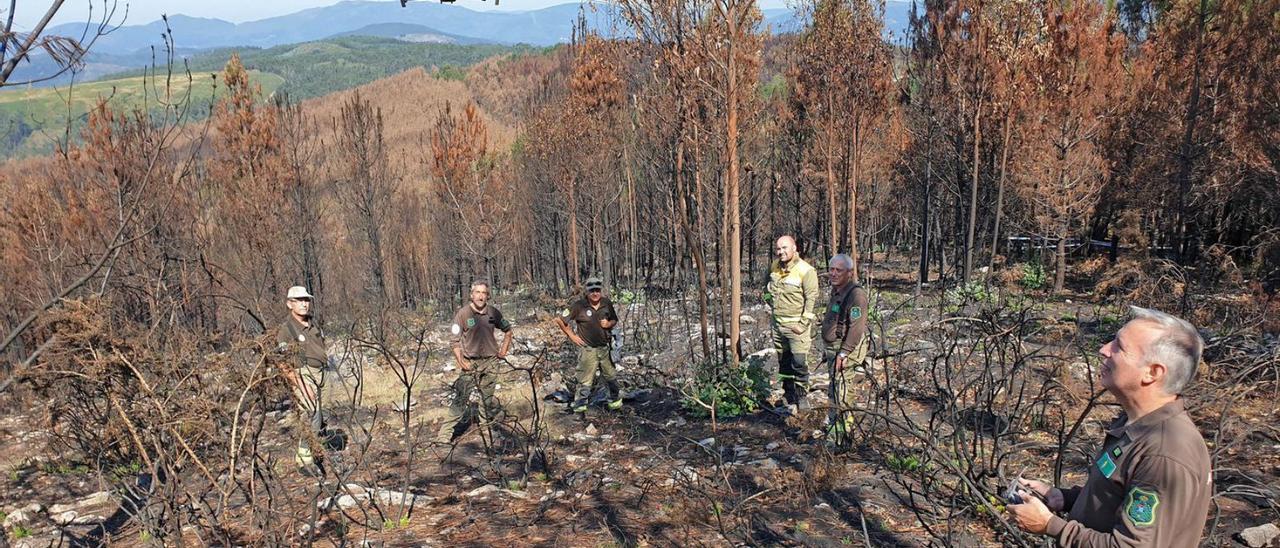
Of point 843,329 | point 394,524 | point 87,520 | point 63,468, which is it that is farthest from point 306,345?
point 63,468

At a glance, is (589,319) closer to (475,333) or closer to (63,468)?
(475,333)

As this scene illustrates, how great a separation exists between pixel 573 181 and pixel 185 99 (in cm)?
1964

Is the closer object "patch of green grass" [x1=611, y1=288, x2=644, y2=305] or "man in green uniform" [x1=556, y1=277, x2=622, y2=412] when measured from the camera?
"man in green uniform" [x1=556, y1=277, x2=622, y2=412]

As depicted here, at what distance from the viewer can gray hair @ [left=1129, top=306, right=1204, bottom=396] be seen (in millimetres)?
2023

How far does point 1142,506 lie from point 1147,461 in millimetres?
124

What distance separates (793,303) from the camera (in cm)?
684

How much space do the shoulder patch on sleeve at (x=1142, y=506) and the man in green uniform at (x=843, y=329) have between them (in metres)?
3.57

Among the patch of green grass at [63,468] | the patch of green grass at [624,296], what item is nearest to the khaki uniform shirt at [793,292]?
the patch of green grass at [63,468]

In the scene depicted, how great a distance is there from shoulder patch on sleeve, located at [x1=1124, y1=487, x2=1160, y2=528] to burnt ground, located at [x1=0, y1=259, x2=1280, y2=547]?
1.58 m

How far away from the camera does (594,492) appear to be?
595 centimetres

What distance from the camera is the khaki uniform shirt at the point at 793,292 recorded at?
6773mm

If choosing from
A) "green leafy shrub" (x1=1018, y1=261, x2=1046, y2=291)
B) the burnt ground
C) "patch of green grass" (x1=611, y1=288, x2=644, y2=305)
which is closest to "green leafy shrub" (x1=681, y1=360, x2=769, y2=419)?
the burnt ground

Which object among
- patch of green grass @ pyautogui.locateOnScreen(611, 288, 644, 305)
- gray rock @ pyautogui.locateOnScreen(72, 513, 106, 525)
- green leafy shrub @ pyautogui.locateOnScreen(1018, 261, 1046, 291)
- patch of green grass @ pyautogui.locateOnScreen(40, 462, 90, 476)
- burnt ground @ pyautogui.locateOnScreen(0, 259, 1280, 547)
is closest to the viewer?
burnt ground @ pyautogui.locateOnScreen(0, 259, 1280, 547)

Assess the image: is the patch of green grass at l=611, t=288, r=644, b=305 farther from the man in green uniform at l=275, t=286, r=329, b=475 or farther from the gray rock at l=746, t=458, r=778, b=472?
the gray rock at l=746, t=458, r=778, b=472
